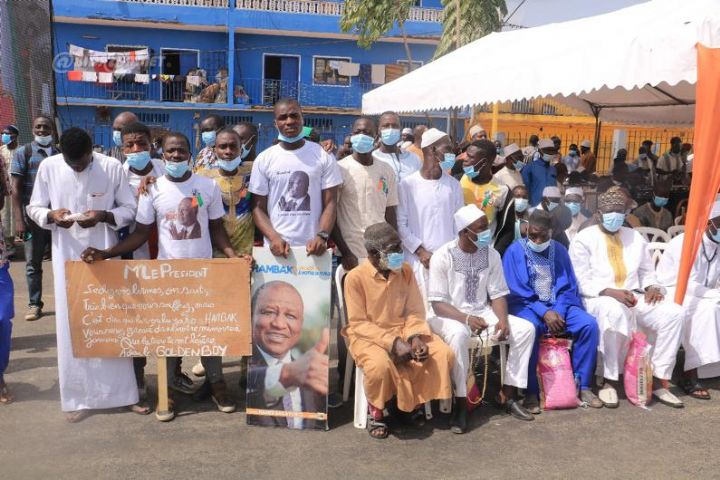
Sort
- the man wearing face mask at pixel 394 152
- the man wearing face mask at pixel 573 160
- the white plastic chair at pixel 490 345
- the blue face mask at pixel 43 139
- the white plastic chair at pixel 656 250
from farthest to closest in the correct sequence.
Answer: the man wearing face mask at pixel 573 160 < the blue face mask at pixel 43 139 < the white plastic chair at pixel 656 250 < the man wearing face mask at pixel 394 152 < the white plastic chair at pixel 490 345

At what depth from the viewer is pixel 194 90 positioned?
83.0ft

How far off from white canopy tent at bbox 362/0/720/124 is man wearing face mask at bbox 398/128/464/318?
1.82 m

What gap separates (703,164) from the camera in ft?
17.6

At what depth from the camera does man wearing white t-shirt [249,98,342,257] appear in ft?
15.1

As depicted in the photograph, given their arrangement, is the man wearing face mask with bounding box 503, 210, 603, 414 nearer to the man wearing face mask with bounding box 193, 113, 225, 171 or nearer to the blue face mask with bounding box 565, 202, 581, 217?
the blue face mask with bounding box 565, 202, 581, 217

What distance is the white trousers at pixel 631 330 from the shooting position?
5.12m

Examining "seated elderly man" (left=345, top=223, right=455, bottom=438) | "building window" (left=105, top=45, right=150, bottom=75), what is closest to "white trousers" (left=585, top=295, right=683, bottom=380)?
"seated elderly man" (left=345, top=223, right=455, bottom=438)

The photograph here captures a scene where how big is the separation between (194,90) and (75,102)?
422 cm

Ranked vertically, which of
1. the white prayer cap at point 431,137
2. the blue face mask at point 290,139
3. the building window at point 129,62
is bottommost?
the blue face mask at point 290,139

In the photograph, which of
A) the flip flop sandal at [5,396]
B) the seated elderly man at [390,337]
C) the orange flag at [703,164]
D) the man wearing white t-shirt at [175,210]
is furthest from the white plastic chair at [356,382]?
the orange flag at [703,164]

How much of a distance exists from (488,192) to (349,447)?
258 centimetres

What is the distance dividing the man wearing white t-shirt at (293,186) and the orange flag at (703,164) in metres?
2.85

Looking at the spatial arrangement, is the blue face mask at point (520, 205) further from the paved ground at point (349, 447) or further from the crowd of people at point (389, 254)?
the paved ground at point (349, 447)

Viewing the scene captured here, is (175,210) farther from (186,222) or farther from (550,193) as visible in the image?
(550,193)
